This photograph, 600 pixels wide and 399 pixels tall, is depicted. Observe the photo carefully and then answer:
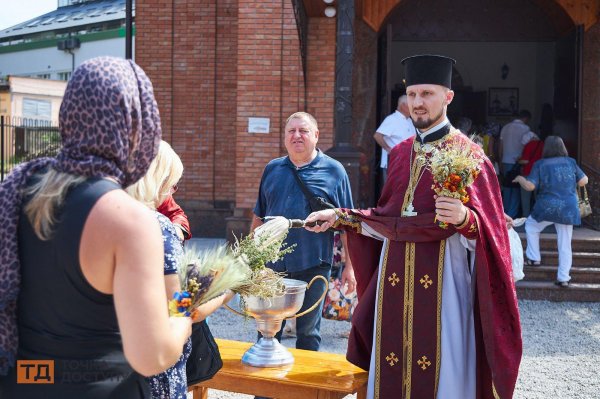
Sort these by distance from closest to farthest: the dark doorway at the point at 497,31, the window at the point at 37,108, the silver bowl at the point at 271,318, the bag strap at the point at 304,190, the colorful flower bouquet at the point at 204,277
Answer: the colorful flower bouquet at the point at 204,277 < the silver bowl at the point at 271,318 < the bag strap at the point at 304,190 < the dark doorway at the point at 497,31 < the window at the point at 37,108

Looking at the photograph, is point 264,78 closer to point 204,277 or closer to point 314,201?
point 314,201

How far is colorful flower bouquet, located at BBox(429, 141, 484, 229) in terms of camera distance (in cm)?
355

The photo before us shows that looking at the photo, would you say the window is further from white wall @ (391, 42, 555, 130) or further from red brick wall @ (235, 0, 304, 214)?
red brick wall @ (235, 0, 304, 214)

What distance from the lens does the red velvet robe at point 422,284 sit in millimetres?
3830

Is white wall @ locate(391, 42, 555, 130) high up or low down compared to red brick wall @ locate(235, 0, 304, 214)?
up

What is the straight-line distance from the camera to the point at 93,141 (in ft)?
6.33

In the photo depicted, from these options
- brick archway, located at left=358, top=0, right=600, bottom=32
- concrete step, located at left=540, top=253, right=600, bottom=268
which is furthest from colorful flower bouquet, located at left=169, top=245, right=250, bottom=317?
brick archway, located at left=358, top=0, right=600, bottom=32

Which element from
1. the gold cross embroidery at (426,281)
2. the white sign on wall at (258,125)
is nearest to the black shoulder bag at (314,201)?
the gold cross embroidery at (426,281)

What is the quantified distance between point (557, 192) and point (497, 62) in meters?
9.64

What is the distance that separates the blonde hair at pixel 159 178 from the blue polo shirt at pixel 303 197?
200cm

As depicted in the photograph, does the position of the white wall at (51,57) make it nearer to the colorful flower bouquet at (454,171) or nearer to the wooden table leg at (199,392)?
the wooden table leg at (199,392)

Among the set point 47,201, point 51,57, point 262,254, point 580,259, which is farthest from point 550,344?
point 51,57

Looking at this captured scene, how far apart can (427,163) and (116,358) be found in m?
2.41

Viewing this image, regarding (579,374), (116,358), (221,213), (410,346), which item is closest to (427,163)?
(410,346)
